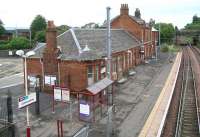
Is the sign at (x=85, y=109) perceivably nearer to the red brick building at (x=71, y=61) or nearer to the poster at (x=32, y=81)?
the red brick building at (x=71, y=61)

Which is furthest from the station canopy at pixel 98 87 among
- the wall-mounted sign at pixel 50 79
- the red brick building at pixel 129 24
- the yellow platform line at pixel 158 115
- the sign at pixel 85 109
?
the red brick building at pixel 129 24

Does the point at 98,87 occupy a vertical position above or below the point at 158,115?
above

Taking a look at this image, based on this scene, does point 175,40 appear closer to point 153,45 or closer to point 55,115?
point 153,45

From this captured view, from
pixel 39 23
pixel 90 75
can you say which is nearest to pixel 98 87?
pixel 90 75

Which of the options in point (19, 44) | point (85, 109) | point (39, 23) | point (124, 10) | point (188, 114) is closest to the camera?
point (85, 109)

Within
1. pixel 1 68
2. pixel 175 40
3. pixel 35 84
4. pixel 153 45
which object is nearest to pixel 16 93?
pixel 35 84

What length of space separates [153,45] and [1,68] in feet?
92.2

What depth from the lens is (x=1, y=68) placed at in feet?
140

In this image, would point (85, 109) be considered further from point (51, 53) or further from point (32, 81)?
point (32, 81)

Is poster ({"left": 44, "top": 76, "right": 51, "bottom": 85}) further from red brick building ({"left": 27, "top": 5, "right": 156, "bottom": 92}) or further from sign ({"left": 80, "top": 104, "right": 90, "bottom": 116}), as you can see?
sign ({"left": 80, "top": 104, "right": 90, "bottom": 116})

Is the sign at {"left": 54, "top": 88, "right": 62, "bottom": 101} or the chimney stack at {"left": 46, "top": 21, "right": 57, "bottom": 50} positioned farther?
the chimney stack at {"left": 46, "top": 21, "right": 57, "bottom": 50}

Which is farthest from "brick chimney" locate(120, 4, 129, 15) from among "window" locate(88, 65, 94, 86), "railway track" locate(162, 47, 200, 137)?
"window" locate(88, 65, 94, 86)

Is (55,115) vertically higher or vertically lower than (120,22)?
lower

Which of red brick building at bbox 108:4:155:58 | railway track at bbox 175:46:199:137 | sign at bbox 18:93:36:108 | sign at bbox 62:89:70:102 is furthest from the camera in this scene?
red brick building at bbox 108:4:155:58
